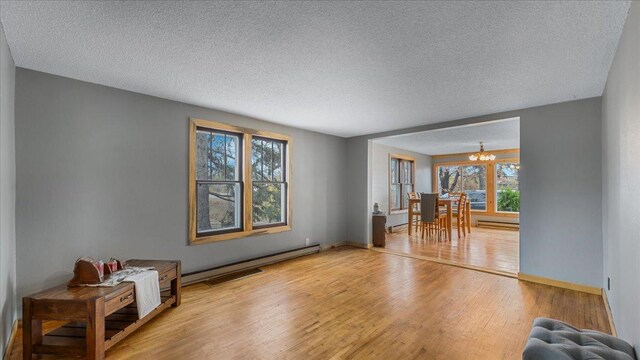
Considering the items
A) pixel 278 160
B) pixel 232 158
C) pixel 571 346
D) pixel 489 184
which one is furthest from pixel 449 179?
pixel 571 346

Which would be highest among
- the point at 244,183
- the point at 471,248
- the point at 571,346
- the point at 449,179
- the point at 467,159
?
the point at 467,159

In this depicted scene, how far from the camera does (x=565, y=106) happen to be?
344 cm

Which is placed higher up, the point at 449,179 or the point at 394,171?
the point at 394,171

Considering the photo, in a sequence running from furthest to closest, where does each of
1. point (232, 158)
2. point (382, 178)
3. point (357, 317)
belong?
point (382, 178), point (232, 158), point (357, 317)

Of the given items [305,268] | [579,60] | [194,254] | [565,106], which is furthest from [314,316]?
[565,106]

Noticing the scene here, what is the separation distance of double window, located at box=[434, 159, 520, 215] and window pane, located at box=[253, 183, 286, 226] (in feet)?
16.6

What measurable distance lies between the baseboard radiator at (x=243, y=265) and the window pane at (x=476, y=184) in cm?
583

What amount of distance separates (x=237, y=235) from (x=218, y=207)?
0.49 meters

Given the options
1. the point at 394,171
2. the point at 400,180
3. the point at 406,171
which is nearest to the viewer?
the point at 394,171

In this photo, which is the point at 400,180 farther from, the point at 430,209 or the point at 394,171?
the point at 430,209

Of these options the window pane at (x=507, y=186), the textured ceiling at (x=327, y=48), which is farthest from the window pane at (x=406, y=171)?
the textured ceiling at (x=327, y=48)

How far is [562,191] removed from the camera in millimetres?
3422

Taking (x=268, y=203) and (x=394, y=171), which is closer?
(x=268, y=203)

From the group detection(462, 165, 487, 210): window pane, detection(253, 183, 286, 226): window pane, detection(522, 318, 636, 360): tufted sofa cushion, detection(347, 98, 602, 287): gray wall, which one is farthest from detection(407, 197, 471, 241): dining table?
detection(522, 318, 636, 360): tufted sofa cushion
